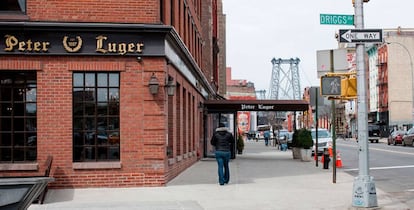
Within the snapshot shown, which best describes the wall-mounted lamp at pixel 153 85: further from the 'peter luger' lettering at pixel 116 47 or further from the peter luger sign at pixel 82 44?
the 'peter luger' lettering at pixel 116 47

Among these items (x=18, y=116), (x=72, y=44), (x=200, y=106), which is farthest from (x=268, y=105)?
(x=18, y=116)

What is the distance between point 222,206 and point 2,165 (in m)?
5.86

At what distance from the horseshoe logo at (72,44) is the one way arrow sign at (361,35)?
6.65m

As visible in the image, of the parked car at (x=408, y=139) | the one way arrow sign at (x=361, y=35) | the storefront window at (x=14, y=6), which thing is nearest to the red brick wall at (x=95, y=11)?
the storefront window at (x=14, y=6)

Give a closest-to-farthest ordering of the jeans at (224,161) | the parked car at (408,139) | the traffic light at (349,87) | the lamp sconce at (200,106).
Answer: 1. the traffic light at (349,87)
2. the jeans at (224,161)
3. the lamp sconce at (200,106)
4. the parked car at (408,139)

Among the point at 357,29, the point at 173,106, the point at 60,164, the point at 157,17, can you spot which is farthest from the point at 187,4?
the point at 357,29

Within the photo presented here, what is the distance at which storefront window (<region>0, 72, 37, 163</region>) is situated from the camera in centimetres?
1514

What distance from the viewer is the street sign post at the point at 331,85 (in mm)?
13758

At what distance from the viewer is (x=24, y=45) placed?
14.9 meters

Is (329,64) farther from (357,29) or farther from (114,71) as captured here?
(114,71)

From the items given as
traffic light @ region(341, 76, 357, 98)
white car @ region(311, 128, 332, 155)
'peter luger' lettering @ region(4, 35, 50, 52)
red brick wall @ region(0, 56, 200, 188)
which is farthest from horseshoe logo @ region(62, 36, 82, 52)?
white car @ region(311, 128, 332, 155)

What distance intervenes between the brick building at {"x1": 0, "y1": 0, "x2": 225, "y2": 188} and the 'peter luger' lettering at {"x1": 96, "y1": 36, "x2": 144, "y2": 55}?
25 mm

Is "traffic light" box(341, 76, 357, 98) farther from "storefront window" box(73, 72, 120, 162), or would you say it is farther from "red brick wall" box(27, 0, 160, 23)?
"storefront window" box(73, 72, 120, 162)

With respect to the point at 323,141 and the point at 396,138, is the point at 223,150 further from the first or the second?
the point at 396,138
